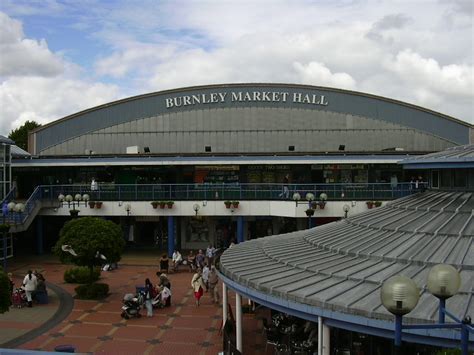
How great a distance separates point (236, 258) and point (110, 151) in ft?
91.7

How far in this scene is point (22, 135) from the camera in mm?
74562

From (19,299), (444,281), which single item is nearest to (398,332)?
(444,281)

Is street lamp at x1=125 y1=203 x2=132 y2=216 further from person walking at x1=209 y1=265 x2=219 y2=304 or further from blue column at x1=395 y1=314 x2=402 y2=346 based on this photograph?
blue column at x1=395 y1=314 x2=402 y2=346

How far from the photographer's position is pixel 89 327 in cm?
1836

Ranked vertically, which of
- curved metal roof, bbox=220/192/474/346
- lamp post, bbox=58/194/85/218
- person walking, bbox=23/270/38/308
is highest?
lamp post, bbox=58/194/85/218

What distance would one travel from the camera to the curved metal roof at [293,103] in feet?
134

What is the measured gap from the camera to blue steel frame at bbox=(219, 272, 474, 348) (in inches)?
363

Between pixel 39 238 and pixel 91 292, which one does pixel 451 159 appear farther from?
pixel 39 238

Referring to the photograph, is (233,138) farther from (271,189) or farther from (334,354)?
(334,354)

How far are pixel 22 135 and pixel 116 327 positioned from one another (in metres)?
63.0

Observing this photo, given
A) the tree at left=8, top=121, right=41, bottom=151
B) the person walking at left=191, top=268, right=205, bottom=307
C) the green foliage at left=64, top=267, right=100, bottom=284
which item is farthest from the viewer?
the tree at left=8, top=121, right=41, bottom=151

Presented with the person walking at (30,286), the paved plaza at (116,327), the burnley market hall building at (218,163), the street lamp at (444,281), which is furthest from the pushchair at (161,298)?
the street lamp at (444,281)

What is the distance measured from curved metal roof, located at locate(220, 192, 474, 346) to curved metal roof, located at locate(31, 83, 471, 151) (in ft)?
83.0

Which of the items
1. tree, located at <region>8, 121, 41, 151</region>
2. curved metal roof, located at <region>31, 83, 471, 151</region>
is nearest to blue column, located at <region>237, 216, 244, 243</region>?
curved metal roof, located at <region>31, 83, 471, 151</region>
